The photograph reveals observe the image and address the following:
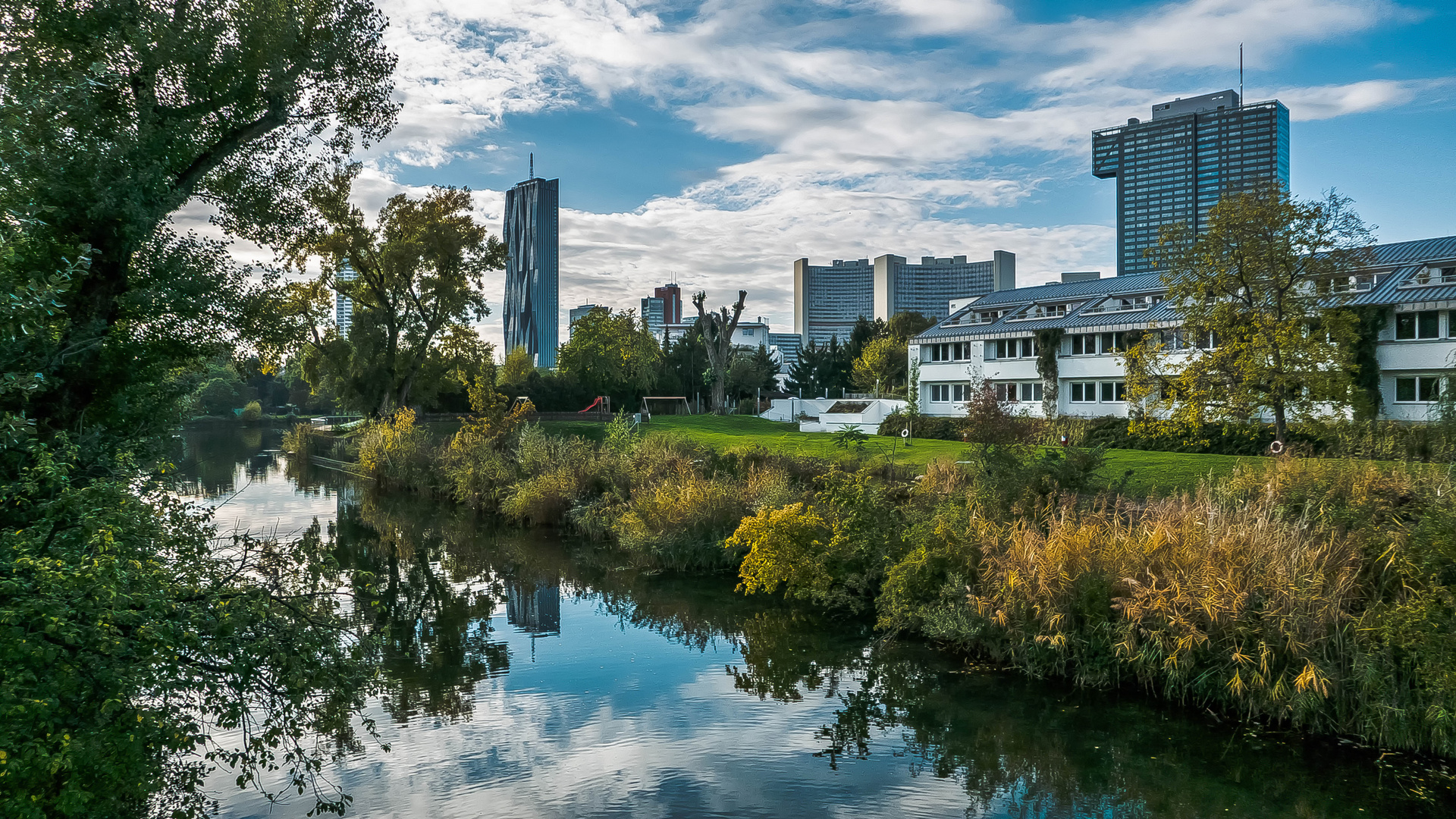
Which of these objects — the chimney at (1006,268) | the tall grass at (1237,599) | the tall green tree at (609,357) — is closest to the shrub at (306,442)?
the tall green tree at (609,357)

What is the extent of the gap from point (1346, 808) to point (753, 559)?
8525 millimetres

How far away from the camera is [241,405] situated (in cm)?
9769

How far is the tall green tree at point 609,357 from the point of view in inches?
2350

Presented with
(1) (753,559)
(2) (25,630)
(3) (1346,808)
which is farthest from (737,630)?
(2) (25,630)

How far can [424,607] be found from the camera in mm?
14906

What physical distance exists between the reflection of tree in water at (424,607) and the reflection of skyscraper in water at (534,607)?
0.34 m

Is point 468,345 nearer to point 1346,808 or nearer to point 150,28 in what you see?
point 150,28

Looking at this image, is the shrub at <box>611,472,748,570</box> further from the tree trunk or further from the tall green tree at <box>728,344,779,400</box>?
the tall green tree at <box>728,344,779,400</box>

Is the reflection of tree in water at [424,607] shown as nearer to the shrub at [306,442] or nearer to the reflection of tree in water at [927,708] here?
the reflection of tree in water at [927,708]

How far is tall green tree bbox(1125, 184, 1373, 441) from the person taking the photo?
23859 millimetres

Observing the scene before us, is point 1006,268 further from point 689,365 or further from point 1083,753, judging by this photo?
point 1083,753

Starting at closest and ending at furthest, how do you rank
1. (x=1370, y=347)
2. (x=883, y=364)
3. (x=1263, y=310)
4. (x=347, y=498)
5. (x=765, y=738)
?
(x=765, y=738)
(x=1263, y=310)
(x=347, y=498)
(x=1370, y=347)
(x=883, y=364)

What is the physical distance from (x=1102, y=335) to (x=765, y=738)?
38.9 metres

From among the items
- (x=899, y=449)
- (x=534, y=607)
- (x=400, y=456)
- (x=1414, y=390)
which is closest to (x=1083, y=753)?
(x=534, y=607)
